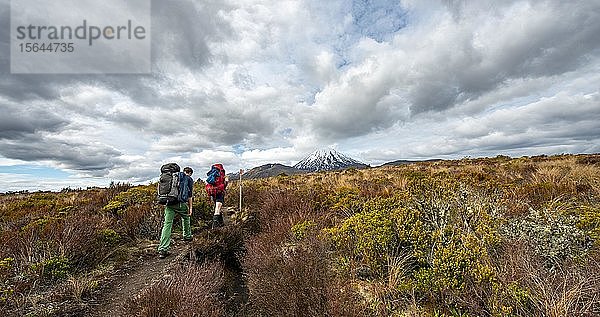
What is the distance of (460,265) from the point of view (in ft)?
10.1

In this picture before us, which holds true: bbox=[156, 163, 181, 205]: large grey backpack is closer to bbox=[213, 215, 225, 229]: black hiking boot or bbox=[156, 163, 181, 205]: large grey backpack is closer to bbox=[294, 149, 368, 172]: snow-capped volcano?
bbox=[213, 215, 225, 229]: black hiking boot

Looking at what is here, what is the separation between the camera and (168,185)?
6539 millimetres

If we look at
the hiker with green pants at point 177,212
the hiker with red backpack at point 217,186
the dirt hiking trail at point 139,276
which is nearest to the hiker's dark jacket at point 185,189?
the hiker with green pants at point 177,212

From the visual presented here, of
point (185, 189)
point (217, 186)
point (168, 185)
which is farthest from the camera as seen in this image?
point (217, 186)

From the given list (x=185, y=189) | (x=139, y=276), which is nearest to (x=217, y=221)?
(x=185, y=189)

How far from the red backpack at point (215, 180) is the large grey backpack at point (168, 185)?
6.99 ft

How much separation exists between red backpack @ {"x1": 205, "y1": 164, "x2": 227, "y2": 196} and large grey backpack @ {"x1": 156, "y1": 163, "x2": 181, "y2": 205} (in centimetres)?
213

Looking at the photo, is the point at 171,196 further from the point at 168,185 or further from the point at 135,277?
the point at 135,277

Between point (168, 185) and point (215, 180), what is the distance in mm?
2307

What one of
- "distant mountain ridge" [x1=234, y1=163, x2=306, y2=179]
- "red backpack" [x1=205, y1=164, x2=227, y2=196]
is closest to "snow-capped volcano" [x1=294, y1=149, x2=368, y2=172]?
"distant mountain ridge" [x1=234, y1=163, x2=306, y2=179]

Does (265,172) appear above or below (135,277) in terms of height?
above

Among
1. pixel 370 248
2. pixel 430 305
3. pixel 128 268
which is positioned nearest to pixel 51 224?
pixel 128 268

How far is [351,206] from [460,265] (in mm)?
3267

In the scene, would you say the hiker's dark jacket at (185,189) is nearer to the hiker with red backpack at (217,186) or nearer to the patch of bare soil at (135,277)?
the patch of bare soil at (135,277)
